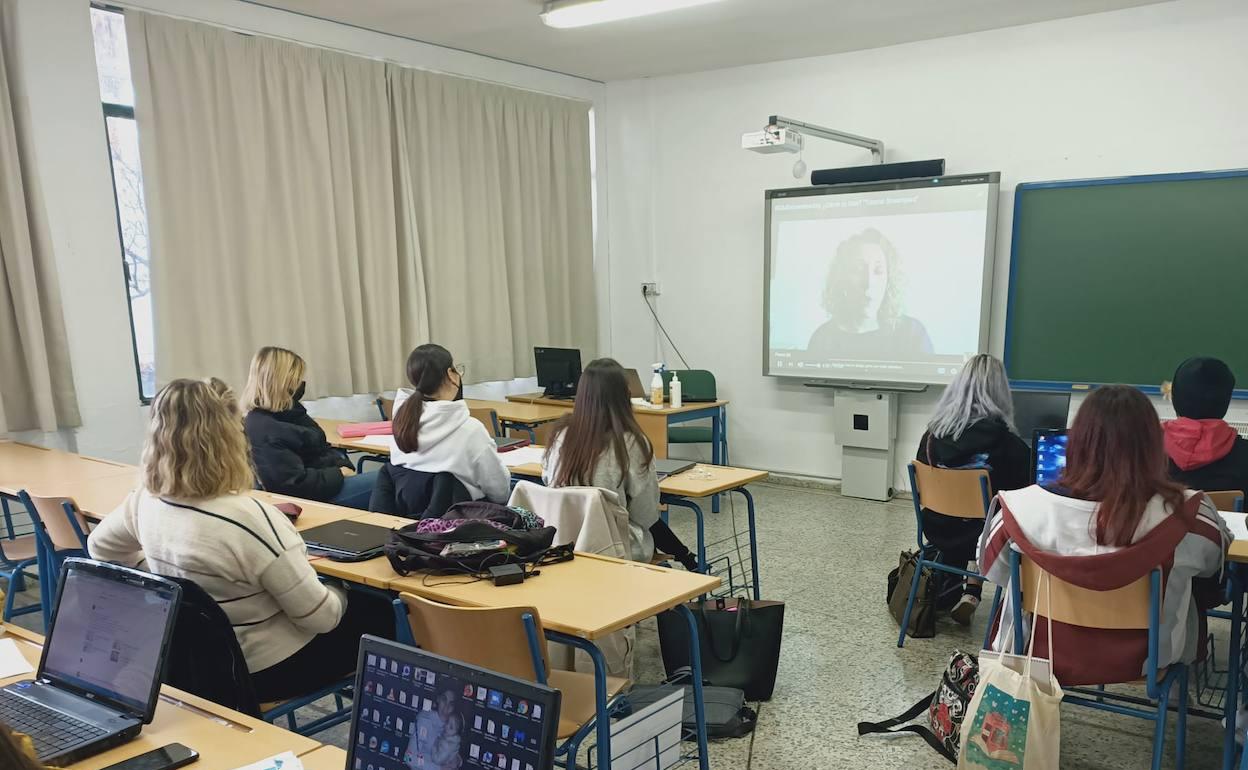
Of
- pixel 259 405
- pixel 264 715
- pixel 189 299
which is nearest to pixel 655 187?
pixel 189 299

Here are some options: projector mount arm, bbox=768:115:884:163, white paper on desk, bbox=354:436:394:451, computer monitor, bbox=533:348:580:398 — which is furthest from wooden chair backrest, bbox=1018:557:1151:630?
computer monitor, bbox=533:348:580:398

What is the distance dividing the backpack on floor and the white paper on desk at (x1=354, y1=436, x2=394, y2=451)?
8.68ft

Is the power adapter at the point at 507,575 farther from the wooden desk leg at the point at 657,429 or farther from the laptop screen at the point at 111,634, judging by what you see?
the wooden desk leg at the point at 657,429

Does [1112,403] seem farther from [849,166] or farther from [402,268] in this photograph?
[402,268]

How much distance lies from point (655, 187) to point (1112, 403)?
514cm

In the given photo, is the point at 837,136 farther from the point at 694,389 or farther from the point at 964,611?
the point at 964,611

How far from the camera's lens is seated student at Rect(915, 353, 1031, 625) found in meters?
3.46

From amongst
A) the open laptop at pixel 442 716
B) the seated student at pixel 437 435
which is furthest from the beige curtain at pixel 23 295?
the open laptop at pixel 442 716

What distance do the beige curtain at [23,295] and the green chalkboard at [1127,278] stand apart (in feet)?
18.1

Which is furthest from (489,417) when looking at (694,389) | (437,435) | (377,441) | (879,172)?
(879,172)

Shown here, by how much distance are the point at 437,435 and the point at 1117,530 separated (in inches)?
91.3

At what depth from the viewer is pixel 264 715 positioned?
212 cm

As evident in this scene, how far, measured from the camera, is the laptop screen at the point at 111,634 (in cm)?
145

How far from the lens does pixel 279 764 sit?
1.38m
